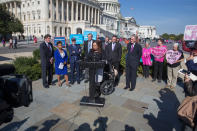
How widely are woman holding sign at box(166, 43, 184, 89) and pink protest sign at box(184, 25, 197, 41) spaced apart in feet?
6.93

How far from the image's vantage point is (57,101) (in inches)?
187

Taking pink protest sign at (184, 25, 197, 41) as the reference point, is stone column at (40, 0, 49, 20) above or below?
above

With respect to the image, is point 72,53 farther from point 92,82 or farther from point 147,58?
point 147,58

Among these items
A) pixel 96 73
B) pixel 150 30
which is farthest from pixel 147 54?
pixel 150 30

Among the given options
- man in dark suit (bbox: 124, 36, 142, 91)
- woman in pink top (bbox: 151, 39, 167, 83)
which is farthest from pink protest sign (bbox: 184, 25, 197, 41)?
man in dark suit (bbox: 124, 36, 142, 91)

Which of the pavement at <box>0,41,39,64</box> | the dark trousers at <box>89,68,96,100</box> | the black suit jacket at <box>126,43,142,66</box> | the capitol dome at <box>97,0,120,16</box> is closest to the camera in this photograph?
the dark trousers at <box>89,68,96,100</box>

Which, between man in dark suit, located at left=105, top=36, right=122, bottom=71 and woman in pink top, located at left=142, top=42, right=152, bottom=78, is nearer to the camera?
man in dark suit, located at left=105, top=36, right=122, bottom=71

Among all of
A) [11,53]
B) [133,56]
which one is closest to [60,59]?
[133,56]

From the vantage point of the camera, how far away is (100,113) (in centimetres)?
399

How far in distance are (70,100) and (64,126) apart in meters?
1.54

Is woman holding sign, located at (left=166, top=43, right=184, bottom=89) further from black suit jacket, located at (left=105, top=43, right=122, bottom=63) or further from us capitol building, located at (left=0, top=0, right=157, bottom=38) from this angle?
us capitol building, located at (left=0, top=0, right=157, bottom=38)

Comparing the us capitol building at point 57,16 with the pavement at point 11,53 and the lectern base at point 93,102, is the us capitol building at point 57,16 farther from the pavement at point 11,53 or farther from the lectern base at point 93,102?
the lectern base at point 93,102

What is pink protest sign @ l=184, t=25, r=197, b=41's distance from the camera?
24.7ft

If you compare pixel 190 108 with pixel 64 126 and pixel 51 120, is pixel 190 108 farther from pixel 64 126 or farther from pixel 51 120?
pixel 51 120
